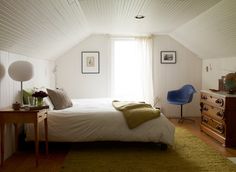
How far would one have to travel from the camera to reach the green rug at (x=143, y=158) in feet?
10.1

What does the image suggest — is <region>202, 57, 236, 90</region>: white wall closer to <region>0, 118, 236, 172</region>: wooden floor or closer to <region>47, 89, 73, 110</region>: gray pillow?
<region>0, 118, 236, 172</region>: wooden floor

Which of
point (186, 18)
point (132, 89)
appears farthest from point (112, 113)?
point (132, 89)

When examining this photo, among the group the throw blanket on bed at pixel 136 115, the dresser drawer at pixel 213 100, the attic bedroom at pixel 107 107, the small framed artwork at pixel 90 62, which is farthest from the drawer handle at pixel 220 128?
the small framed artwork at pixel 90 62

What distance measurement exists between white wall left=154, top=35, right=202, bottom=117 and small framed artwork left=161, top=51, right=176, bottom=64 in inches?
3.0

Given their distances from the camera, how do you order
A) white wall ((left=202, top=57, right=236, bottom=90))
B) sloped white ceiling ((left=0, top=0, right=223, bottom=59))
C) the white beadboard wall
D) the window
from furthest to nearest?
the window, white wall ((left=202, top=57, right=236, bottom=90)), the white beadboard wall, sloped white ceiling ((left=0, top=0, right=223, bottom=59))

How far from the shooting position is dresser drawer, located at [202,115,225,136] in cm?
405

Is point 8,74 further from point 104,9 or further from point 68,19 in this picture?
point 104,9

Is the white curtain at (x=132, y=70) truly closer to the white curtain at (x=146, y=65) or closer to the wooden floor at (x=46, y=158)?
the white curtain at (x=146, y=65)

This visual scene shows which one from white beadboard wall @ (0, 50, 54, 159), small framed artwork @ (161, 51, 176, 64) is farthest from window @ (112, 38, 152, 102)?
white beadboard wall @ (0, 50, 54, 159)

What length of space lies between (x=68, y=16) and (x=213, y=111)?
2828 millimetres

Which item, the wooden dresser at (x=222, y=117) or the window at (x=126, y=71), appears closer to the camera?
the wooden dresser at (x=222, y=117)

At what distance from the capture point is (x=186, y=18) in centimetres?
454

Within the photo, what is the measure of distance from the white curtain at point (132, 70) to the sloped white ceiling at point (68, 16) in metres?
1.08

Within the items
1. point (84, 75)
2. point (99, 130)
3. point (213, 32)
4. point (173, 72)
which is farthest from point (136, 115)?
point (173, 72)
